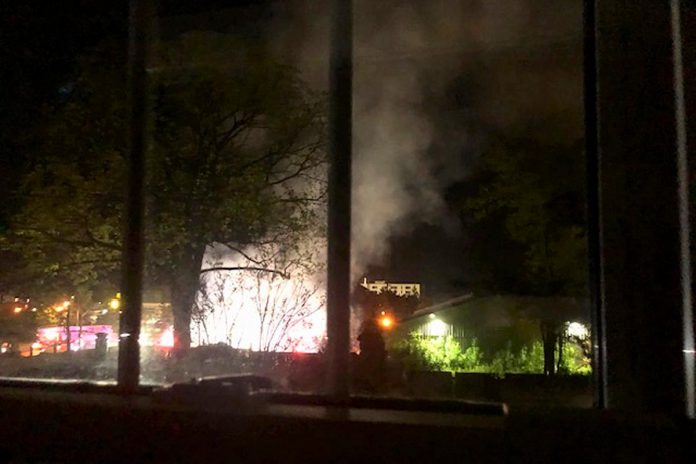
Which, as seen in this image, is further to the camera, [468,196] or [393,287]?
[468,196]

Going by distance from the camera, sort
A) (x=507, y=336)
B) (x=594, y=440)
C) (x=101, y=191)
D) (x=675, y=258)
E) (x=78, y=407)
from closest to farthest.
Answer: (x=594, y=440)
(x=675, y=258)
(x=78, y=407)
(x=507, y=336)
(x=101, y=191)

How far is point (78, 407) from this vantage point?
3723 mm

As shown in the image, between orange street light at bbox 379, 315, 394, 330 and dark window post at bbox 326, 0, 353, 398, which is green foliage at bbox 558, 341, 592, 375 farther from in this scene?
dark window post at bbox 326, 0, 353, 398

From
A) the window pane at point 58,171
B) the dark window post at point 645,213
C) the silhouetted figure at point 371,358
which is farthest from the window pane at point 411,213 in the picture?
the window pane at point 58,171

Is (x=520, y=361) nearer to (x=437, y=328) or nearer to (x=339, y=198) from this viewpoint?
(x=437, y=328)

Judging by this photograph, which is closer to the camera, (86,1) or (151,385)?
(151,385)

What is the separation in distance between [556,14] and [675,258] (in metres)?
1.42

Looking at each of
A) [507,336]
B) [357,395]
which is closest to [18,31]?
[357,395]

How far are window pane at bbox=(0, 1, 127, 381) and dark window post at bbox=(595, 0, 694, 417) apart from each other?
2925mm

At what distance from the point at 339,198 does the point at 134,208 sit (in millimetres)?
1223

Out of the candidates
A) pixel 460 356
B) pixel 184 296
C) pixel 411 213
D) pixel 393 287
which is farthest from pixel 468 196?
pixel 184 296

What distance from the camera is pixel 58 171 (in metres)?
5.33

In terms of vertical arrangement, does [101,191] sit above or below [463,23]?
below

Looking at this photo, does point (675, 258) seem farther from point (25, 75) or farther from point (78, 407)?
point (25, 75)
